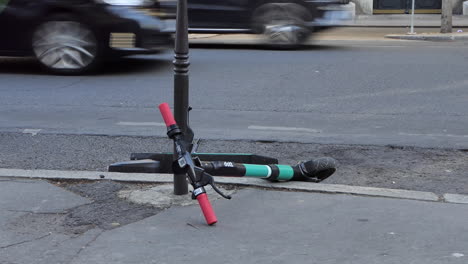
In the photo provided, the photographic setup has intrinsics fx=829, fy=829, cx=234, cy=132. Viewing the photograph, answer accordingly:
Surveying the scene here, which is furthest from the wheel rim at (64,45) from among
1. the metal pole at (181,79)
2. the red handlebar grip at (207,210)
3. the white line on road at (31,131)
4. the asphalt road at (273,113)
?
the red handlebar grip at (207,210)

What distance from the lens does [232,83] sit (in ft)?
34.8

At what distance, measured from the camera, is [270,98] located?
952 cm

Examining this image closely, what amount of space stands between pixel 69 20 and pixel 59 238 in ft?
22.9

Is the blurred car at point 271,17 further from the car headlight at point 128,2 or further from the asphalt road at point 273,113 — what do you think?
the car headlight at point 128,2

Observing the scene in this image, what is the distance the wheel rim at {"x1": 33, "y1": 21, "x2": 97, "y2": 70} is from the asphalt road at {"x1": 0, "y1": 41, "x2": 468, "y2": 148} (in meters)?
0.29

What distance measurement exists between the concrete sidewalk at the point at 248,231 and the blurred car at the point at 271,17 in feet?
30.1

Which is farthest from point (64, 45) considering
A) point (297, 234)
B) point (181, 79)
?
point (297, 234)

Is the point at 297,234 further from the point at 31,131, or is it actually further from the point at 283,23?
the point at 283,23

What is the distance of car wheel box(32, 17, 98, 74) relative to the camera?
11.1m

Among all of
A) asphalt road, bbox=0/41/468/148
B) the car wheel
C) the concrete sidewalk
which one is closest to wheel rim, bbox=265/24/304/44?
asphalt road, bbox=0/41/468/148

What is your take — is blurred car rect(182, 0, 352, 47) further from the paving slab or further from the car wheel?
the paving slab

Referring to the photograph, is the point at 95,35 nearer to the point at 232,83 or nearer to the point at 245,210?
the point at 232,83

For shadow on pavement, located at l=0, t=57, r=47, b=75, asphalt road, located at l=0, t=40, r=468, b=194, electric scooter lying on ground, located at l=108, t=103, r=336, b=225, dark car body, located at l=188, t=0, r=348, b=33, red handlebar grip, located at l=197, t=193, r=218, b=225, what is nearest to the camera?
red handlebar grip, located at l=197, t=193, r=218, b=225

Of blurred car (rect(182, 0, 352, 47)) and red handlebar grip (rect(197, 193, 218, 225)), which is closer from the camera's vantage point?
red handlebar grip (rect(197, 193, 218, 225))
